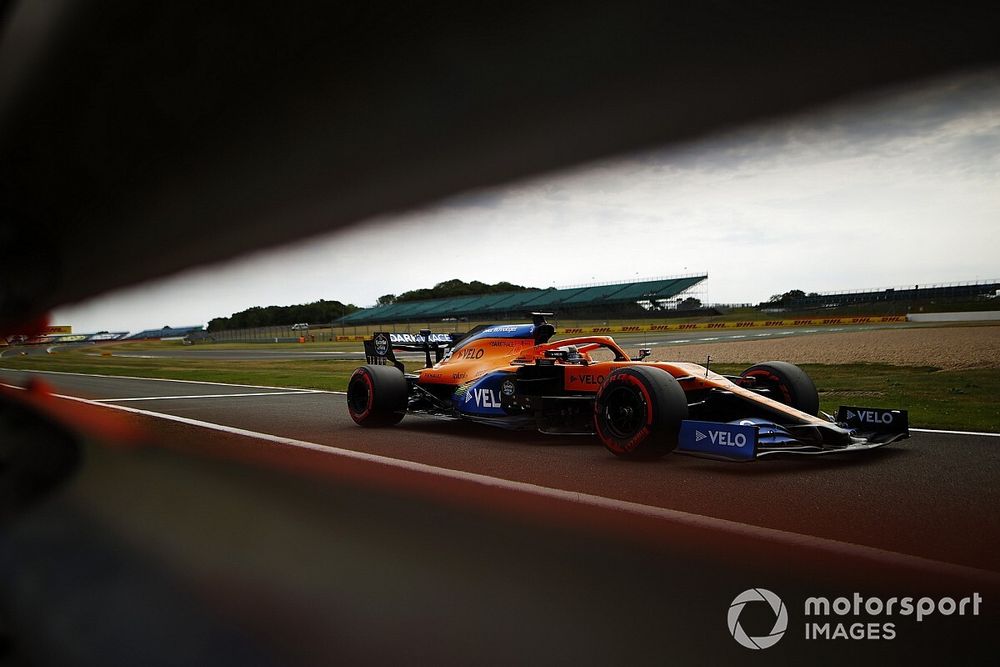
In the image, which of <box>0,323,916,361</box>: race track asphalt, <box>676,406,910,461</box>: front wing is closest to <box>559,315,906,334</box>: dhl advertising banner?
<box>0,323,916,361</box>: race track asphalt

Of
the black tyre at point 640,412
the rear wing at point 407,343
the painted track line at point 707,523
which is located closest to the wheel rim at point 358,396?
the rear wing at point 407,343

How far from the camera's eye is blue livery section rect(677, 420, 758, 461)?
442 cm

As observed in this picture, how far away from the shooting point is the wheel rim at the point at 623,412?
505cm

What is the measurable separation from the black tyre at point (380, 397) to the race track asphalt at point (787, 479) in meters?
0.17

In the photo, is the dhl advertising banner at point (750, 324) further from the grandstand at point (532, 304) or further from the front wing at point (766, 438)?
the front wing at point (766, 438)

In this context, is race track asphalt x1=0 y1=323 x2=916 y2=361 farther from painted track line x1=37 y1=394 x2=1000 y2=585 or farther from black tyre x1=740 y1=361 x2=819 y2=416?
painted track line x1=37 y1=394 x2=1000 y2=585

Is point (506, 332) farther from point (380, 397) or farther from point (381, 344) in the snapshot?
point (381, 344)

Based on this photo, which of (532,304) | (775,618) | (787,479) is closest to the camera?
(775,618)

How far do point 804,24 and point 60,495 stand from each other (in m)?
4.64

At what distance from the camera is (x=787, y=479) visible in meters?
4.39

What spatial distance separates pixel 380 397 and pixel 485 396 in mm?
1404

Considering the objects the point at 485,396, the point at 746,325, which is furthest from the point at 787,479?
the point at 746,325

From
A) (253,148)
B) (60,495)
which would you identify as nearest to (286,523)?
(60,495)

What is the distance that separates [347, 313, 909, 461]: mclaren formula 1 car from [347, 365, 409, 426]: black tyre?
11mm
